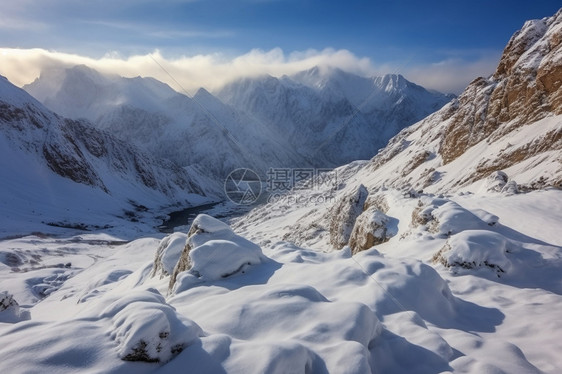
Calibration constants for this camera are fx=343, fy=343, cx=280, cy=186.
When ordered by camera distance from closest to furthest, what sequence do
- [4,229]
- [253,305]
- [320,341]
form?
1. [320,341]
2. [253,305]
3. [4,229]

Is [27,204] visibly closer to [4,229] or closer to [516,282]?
[4,229]

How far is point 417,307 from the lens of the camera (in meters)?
8.54

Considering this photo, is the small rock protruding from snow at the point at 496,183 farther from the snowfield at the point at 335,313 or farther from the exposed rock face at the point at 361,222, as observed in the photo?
the snowfield at the point at 335,313

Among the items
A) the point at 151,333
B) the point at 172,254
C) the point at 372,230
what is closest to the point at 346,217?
the point at 372,230

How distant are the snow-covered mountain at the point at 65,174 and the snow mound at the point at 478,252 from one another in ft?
293

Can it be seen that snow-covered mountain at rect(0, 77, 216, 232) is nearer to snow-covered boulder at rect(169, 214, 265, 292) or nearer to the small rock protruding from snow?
snow-covered boulder at rect(169, 214, 265, 292)

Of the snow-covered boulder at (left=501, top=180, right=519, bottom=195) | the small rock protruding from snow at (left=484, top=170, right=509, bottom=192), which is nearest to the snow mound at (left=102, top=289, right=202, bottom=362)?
the snow-covered boulder at (left=501, top=180, right=519, bottom=195)

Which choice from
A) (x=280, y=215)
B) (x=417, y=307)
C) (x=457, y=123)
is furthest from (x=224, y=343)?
(x=280, y=215)

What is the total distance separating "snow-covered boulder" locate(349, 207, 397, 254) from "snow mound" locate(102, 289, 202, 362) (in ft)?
49.0

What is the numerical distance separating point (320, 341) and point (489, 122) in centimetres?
5764

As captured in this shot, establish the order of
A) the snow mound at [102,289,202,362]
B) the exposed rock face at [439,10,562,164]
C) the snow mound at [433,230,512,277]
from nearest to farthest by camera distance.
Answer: the snow mound at [102,289,202,362], the snow mound at [433,230,512,277], the exposed rock face at [439,10,562,164]

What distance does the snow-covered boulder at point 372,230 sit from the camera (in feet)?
62.4

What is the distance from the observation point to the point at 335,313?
6527 millimetres

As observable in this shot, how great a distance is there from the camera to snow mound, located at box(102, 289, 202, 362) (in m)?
5.04
